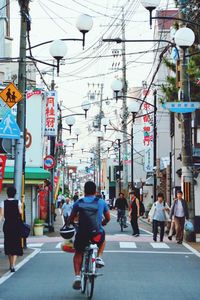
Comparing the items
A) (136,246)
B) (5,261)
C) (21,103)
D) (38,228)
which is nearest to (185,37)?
(21,103)

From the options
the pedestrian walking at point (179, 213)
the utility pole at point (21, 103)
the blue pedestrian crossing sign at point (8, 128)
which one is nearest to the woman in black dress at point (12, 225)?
the blue pedestrian crossing sign at point (8, 128)

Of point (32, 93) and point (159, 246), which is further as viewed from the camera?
point (32, 93)

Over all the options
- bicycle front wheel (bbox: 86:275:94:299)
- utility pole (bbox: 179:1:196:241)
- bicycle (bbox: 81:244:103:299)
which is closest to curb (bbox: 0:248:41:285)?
bicycle (bbox: 81:244:103:299)

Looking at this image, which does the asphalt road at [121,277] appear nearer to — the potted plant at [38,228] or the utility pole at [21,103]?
the utility pole at [21,103]

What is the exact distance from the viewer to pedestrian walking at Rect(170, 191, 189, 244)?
2419 cm

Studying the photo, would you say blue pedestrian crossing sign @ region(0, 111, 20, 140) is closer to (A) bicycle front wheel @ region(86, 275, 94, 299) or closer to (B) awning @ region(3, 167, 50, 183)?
(A) bicycle front wheel @ region(86, 275, 94, 299)

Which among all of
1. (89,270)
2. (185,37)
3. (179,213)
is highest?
(185,37)

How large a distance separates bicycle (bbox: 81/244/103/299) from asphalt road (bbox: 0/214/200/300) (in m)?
0.22

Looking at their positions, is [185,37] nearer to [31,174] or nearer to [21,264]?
[21,264]

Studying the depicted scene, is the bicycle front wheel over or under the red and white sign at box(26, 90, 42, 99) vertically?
under

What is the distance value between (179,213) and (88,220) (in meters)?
13.3

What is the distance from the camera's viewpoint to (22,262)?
56.2 ft

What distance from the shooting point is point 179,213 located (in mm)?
24266

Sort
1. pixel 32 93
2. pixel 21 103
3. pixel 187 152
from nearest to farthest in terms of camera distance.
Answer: pixel 21 103 < pixel 187 152 < pixel 32 93
